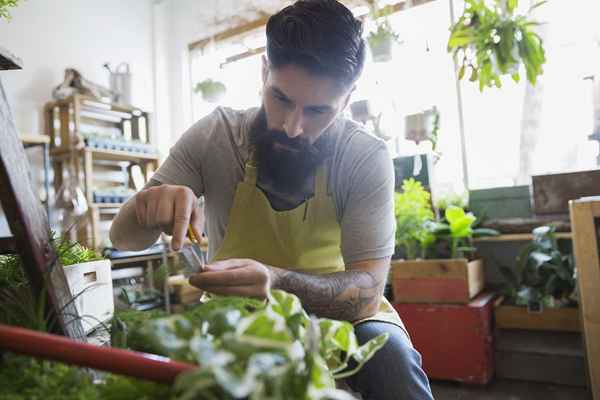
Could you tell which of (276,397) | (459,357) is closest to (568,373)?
(459,357)

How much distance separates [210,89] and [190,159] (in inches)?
119

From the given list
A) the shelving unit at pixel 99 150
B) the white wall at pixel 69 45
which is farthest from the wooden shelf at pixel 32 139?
the white wall at pixel 69 45

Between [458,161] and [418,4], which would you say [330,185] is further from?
[418,4]

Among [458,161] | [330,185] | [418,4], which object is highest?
[418,4]

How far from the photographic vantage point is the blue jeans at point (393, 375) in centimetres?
93

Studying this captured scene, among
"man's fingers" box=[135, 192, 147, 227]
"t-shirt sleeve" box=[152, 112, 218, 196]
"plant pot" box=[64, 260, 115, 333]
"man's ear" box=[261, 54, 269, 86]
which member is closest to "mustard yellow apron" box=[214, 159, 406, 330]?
"t-shirt sleeve" box=[152, 112, 218, 196]

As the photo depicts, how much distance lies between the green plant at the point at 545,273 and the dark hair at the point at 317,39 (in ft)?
5.63

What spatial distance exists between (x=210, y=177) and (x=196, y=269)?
70 cm

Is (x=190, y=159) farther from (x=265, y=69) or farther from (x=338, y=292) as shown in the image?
(x=338, y=292)

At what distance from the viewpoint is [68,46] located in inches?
161

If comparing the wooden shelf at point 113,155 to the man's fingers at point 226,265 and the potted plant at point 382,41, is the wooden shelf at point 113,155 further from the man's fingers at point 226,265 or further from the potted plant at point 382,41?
the man's fingers at point 226,265

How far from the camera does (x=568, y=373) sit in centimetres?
228

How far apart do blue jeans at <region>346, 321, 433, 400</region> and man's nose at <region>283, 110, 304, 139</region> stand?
1.72 ft

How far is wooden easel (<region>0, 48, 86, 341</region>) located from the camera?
0.53 m
